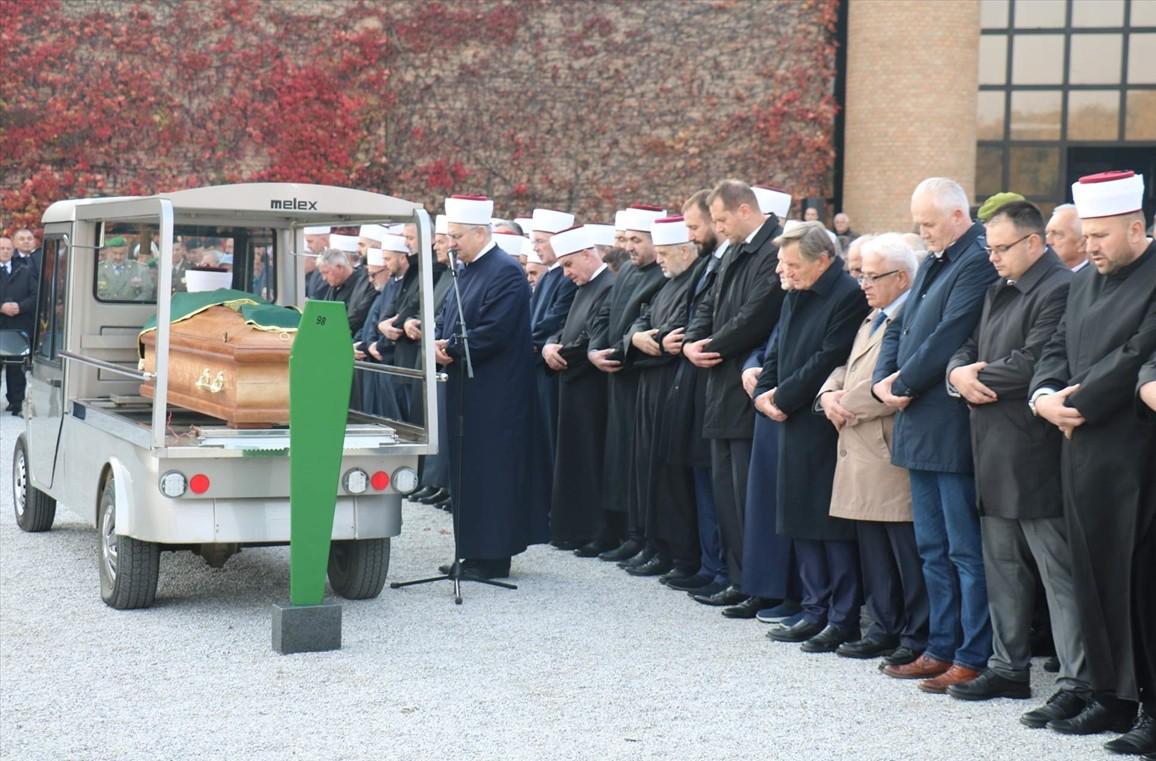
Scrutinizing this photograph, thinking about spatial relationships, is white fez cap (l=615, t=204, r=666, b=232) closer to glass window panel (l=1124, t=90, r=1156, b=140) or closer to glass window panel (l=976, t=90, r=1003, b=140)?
glass window panel (l=976, t=90, r=1003, b=140)

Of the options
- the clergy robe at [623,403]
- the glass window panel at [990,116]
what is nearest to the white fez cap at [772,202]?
the clergy robe at [623,403]

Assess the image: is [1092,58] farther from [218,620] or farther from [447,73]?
[218,620]

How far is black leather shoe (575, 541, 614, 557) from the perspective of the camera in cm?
989

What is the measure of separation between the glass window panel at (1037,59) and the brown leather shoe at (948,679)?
2053cm

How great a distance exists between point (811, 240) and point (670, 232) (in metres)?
1.80

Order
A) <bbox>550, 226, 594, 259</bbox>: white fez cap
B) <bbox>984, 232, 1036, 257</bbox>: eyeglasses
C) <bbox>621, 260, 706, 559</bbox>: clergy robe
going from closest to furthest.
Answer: <bbox>984, 232, 1036, 257</bbox>: eyeglasses → <bbox>621, 260, 706, 559</bbox>: clergy robe → <bbox>550, 226, 594, 259</bbox>: white fez cap

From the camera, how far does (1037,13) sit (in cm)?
2512

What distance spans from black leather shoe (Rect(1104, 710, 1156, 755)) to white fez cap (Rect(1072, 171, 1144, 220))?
1.86m

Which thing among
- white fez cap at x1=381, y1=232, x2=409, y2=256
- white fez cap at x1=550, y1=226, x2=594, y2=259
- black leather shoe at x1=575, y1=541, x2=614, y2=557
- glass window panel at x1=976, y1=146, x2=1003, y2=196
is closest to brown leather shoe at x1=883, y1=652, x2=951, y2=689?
black leather shoe at x1=575, y1=541, x2=614, y2=557

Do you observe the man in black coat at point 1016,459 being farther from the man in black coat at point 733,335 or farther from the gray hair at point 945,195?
the man in black coat at point 733,335

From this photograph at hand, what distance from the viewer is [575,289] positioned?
1105 cm

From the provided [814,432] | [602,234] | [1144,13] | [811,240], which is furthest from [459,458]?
[1144,13]

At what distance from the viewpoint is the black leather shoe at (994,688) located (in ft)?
20.5

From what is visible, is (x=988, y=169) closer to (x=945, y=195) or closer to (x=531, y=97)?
(x=531, y=97)
